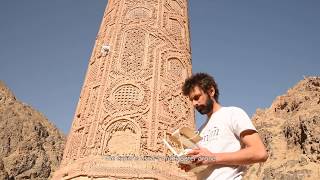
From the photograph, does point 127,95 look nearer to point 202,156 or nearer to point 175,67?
point 175,67

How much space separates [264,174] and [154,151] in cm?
3123

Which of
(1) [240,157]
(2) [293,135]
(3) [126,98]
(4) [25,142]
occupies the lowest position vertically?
(1) [240,157]

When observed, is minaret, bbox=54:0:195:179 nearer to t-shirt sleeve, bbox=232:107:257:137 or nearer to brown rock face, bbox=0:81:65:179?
t-shirt sleeve, bbox=232:107:257:137

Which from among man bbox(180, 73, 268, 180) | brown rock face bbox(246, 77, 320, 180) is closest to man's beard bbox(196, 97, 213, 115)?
man bbox(180, 73, 268, 180)

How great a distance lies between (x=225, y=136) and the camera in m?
1.94

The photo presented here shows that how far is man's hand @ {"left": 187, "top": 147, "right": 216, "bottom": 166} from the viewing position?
5.77ft

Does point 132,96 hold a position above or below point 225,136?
above

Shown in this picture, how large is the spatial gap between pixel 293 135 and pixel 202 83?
35.8 meters

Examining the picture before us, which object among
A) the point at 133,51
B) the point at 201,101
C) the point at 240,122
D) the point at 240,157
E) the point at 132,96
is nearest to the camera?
the point at 240,157

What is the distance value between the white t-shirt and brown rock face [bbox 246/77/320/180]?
27.9m

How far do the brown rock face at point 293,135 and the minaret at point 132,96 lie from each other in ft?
79.8

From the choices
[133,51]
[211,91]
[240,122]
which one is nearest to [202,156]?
[240,122]

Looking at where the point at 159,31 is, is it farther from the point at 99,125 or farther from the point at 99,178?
the point at 99,178

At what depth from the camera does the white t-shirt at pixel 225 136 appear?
1.82 meters
